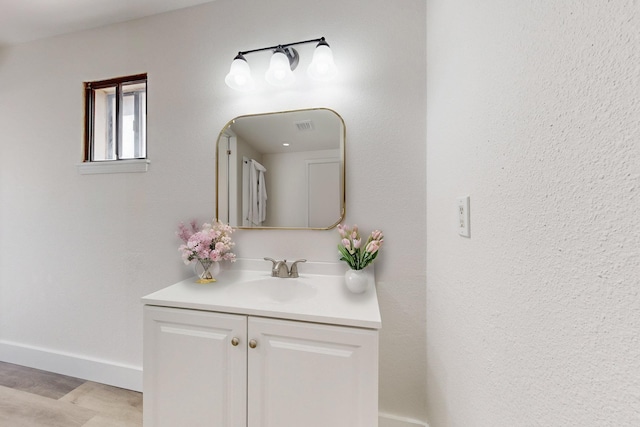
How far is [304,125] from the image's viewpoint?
4.83 ft

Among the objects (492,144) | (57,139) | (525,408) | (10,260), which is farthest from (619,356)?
(10,260)

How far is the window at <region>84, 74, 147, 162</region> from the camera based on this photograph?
1826 millimetres

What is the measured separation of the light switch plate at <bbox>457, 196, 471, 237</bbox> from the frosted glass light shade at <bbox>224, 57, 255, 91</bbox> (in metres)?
1.30

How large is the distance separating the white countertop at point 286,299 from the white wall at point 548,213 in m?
0.36

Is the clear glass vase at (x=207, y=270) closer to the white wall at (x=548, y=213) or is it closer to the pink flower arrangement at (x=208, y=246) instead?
the pink flower arrangement at (x=208, y=246)

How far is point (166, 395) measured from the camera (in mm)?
1087

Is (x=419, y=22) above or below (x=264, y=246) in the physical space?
above

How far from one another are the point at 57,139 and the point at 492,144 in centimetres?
271

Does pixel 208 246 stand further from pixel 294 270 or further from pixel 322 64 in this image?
pixel 322 64

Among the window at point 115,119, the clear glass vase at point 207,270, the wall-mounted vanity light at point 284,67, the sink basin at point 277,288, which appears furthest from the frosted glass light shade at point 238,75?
the sink basin at point 277,288

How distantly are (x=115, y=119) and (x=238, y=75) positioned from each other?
3.73 feet

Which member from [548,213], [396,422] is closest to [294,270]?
[396,422]

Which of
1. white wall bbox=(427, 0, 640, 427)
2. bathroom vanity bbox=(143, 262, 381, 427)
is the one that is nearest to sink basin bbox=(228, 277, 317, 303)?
bathroom vanity bbox=(143, 262, 381, 427)

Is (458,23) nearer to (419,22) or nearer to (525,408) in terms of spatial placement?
(419,22)
